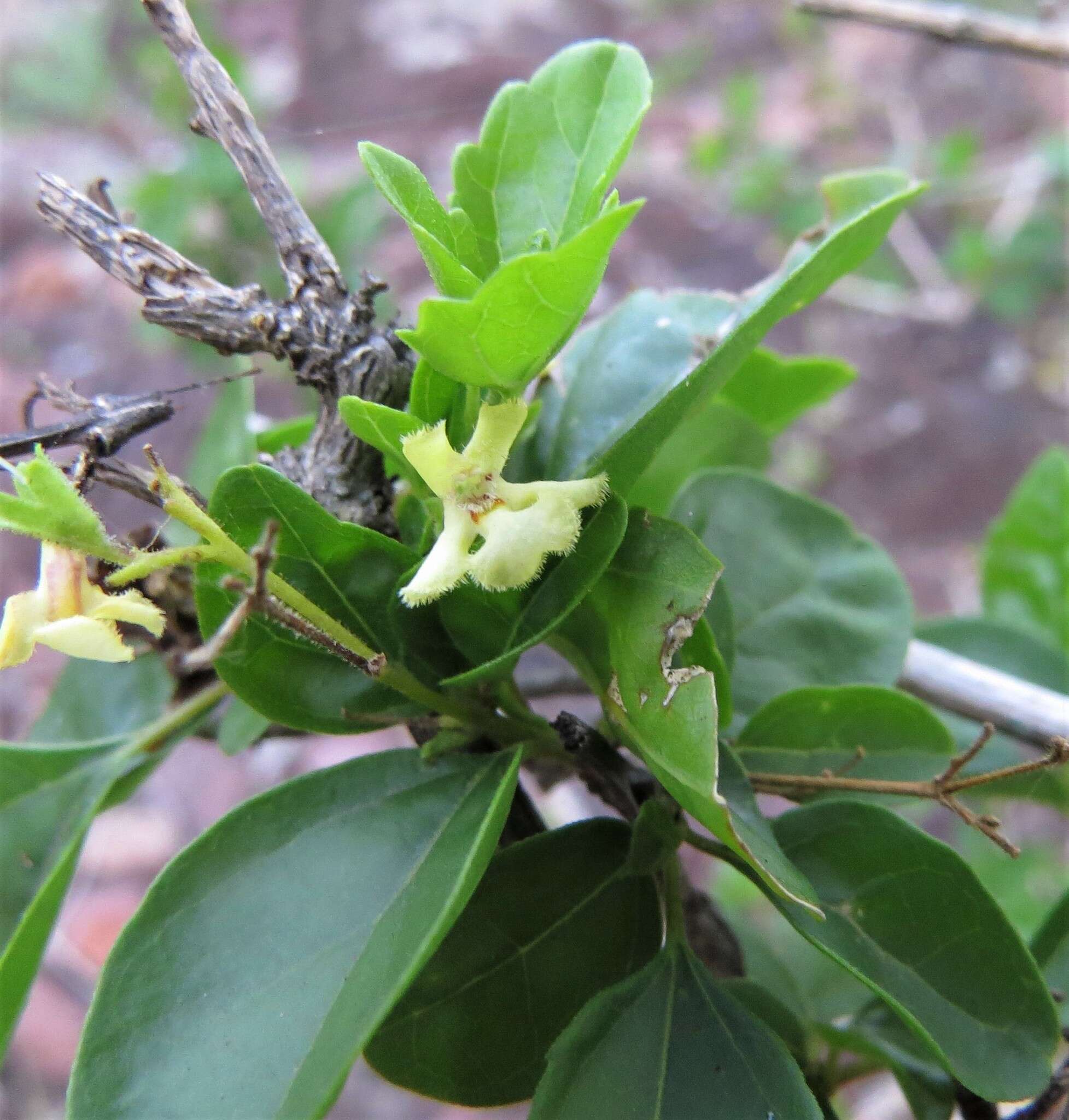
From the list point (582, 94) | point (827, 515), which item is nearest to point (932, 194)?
point (827, 515)

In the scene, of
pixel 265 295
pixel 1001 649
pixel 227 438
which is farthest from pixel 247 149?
pixel 1001 649

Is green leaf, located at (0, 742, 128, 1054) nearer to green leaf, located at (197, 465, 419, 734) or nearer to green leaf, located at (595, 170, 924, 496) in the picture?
green leaf, located at (197, 465, 419, 734)

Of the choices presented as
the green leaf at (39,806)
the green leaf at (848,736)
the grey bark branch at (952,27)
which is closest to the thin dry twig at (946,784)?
the green leaf at (848,736)

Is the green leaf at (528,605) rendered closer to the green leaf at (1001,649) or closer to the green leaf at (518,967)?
the green leaf at (518,967)

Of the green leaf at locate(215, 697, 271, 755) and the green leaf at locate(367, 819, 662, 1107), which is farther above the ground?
the green leaf at locate(215, 697, 271, 755)

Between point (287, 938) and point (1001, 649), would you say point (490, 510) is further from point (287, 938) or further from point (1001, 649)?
point (1001, 649)

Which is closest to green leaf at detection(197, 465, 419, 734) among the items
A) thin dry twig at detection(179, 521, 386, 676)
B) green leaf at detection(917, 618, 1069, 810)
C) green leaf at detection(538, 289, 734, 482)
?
thin dry twig at detection(179, 521, 386, 676)

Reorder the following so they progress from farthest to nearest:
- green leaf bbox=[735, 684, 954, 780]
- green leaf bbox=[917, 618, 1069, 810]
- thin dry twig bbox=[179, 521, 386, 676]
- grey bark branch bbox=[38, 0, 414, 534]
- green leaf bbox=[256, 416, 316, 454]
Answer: green leaf bbox=[917, 618, 1069, 810] → green leaf bbox=[256, 416, 316, 454] → green leaf bbox=[735, 684, 954, 780] → grey bark branch bbox=[38, 0, 414, 534] → thin dry twig bbox=[179, 521, 386, 676]
